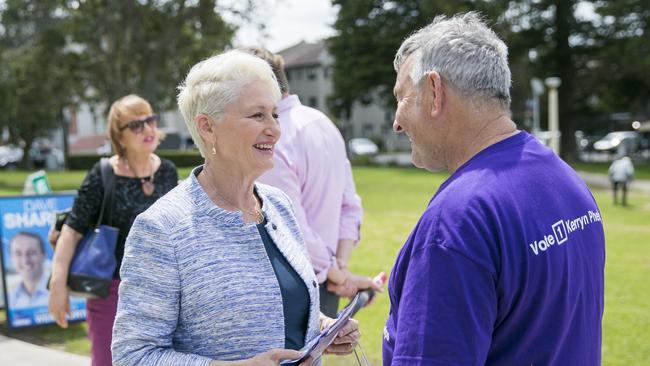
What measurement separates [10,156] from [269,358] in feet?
170

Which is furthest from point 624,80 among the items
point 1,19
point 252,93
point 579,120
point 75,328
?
point 252,93

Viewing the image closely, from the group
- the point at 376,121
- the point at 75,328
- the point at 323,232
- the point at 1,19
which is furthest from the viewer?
the point at 376,121

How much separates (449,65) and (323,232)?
70.1 inches

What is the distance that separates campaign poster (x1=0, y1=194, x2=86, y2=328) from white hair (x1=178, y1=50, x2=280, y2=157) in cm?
498

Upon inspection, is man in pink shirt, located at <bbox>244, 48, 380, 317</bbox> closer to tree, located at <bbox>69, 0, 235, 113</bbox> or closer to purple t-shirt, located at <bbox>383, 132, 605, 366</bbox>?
purple t-shirt, located at <bbox>383, 132, 605, 366</bbox>

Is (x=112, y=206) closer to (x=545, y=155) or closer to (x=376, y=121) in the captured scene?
(x=545, y=155)

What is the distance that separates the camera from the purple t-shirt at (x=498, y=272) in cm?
162

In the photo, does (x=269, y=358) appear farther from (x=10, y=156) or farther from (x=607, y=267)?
(x=10, y=156)

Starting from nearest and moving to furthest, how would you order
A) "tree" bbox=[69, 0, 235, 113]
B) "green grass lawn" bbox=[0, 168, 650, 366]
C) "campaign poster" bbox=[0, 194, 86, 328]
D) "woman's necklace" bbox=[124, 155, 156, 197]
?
1. "woman's necklace" bbox=[124, 155, 156, 197]
2. "green grass lawn" bbox=[0, 168, 650, 366]
3. "campaign poster" bbox=[0, 194, 86, 328]
4. "tree" bbox=[69, 0, 235, 113]

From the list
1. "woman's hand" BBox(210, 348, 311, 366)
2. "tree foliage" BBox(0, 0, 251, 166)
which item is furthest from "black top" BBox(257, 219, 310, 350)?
"tree foliage" BBox(0, 0, 251, 166)

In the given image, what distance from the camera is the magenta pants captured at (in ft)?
11.3

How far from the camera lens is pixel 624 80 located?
41594mm

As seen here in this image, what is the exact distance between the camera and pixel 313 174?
339 cm

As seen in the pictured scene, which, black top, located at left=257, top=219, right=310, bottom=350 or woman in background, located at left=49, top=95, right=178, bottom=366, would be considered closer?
black top, located at left=257, top=219, right=310, bottom=350
